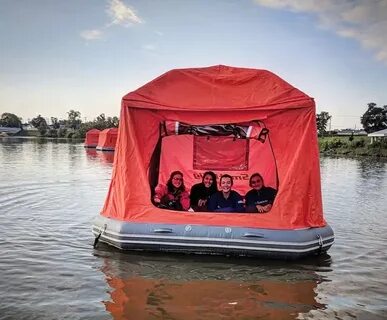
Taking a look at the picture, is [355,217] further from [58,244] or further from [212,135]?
[58,244]

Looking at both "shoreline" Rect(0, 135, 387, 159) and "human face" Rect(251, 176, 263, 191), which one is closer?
"human face" Rect(251, 176, 263, 191)

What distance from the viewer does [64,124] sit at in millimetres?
150750

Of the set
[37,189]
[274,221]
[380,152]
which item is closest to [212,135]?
[274,221]

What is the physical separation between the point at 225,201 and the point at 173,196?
1.11 meters

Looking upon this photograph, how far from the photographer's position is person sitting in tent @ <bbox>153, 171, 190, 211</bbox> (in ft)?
30.0

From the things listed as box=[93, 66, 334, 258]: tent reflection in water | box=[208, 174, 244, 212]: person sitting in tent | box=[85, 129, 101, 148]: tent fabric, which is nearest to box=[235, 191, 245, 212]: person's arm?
box=[208, 174, 244, 212]: person sitting in tent

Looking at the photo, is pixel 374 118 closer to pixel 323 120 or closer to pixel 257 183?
pixel 323 120

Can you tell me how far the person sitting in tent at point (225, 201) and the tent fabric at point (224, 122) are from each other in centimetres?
92

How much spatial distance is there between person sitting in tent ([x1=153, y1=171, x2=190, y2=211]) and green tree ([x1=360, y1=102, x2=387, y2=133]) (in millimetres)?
84129

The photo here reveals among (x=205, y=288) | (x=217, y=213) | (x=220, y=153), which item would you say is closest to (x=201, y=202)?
(x=217, y=213)

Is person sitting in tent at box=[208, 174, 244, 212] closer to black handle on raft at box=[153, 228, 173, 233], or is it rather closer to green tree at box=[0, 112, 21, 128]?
black handle on raft at box=[153, 228, 173, 233]

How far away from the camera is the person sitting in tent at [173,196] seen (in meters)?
9.15

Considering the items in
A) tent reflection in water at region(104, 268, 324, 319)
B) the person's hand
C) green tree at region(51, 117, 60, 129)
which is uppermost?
green tree at region(51, 117, 60, 129)

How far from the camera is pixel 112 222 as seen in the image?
8.20 meters
